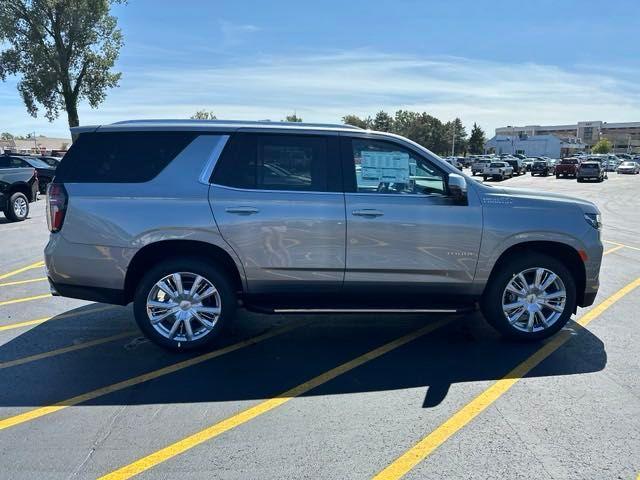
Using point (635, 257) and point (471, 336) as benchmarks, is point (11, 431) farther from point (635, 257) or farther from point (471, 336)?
point (635, 257)

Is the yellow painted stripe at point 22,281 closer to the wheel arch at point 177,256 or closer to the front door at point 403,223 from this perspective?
the wheel arch at point 177,256

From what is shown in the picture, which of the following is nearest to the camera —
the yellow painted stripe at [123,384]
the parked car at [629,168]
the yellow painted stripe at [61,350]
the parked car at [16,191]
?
the yellow painted stripe at [123,384]

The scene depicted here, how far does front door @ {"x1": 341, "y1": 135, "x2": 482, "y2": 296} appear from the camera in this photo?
4.52 meters

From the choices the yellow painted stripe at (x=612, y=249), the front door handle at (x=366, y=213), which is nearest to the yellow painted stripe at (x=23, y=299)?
the front door handle at (x=366, y=213)

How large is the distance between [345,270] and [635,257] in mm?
7127

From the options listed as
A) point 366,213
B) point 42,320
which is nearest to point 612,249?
point 366,213

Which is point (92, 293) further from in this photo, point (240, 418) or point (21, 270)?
point (21, 270)

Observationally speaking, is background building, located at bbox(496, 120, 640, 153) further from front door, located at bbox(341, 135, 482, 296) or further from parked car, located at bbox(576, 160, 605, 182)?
front door, located at bbox(341, 135, 482, 296)

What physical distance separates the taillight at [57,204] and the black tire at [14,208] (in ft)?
33.2

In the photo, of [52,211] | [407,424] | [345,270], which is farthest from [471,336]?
[52,211]

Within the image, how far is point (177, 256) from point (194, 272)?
0.80ft

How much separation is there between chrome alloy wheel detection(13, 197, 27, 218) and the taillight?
10173 mm

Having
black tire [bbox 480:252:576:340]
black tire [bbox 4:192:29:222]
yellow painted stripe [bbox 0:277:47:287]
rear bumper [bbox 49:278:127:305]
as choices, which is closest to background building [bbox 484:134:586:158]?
black tire [bbox 4:192:29:222]

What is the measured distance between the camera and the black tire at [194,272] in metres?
4.50
